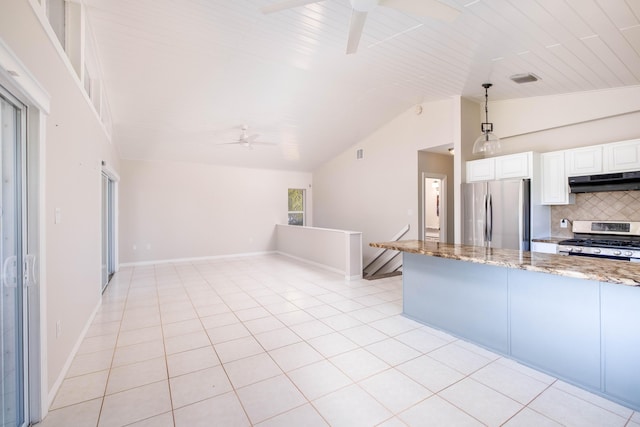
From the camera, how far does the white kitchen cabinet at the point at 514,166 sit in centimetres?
420

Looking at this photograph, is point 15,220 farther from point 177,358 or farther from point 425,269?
point 425,269

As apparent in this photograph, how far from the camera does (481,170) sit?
190 inches

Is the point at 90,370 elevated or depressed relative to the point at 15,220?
depressed

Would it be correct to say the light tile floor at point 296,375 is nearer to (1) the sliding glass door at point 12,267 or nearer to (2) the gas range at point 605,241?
(1) the sliding glass door at point 12,267

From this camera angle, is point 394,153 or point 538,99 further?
Result: point 394,153

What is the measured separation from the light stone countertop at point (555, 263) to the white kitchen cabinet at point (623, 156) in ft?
6.28

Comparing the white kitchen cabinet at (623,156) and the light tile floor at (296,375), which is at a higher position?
the white kitchen cabinet at (623,156)

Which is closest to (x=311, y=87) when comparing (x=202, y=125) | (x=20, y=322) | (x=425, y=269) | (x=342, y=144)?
(x=202, y=125)

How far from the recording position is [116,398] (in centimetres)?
207

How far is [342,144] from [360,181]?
1.03 meters

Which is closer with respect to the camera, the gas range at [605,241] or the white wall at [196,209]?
the gas range at [605,241]

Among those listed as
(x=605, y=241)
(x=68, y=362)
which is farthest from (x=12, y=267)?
(x=605, y=241)

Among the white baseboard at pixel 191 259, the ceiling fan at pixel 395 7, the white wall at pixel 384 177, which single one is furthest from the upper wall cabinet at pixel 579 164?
the white baseboard at pixel 191 259

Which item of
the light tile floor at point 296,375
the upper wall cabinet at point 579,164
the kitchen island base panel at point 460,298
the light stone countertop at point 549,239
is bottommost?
the light tile floor at point 296,375
